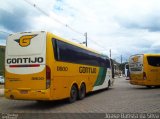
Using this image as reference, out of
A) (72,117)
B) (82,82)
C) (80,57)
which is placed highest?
(80,57)

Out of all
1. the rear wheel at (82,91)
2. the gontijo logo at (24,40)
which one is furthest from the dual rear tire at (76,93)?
the gontijo logo at (24,40)

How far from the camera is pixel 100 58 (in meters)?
21.8

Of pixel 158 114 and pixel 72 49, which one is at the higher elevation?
pixel 72 49

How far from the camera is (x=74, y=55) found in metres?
15.6

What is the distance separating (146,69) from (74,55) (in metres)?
9.62

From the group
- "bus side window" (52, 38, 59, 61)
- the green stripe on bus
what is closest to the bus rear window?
the green stripe on bus

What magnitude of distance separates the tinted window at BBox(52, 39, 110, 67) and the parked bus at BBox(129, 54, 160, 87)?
401 cm

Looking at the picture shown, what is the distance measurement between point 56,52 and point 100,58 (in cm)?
894

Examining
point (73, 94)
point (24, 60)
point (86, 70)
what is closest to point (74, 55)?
point (73, 94)

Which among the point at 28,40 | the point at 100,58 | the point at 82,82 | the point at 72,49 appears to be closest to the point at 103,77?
the point at 100,58

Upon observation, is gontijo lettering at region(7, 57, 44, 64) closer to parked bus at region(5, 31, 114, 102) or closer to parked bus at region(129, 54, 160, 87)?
parked bus at region(5, 31, 114, 102)

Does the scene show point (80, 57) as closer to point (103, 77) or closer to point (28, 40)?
point (28, 40)

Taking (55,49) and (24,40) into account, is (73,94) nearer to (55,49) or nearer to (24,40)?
(55,49)

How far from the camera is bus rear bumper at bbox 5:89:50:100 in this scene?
12.4m
